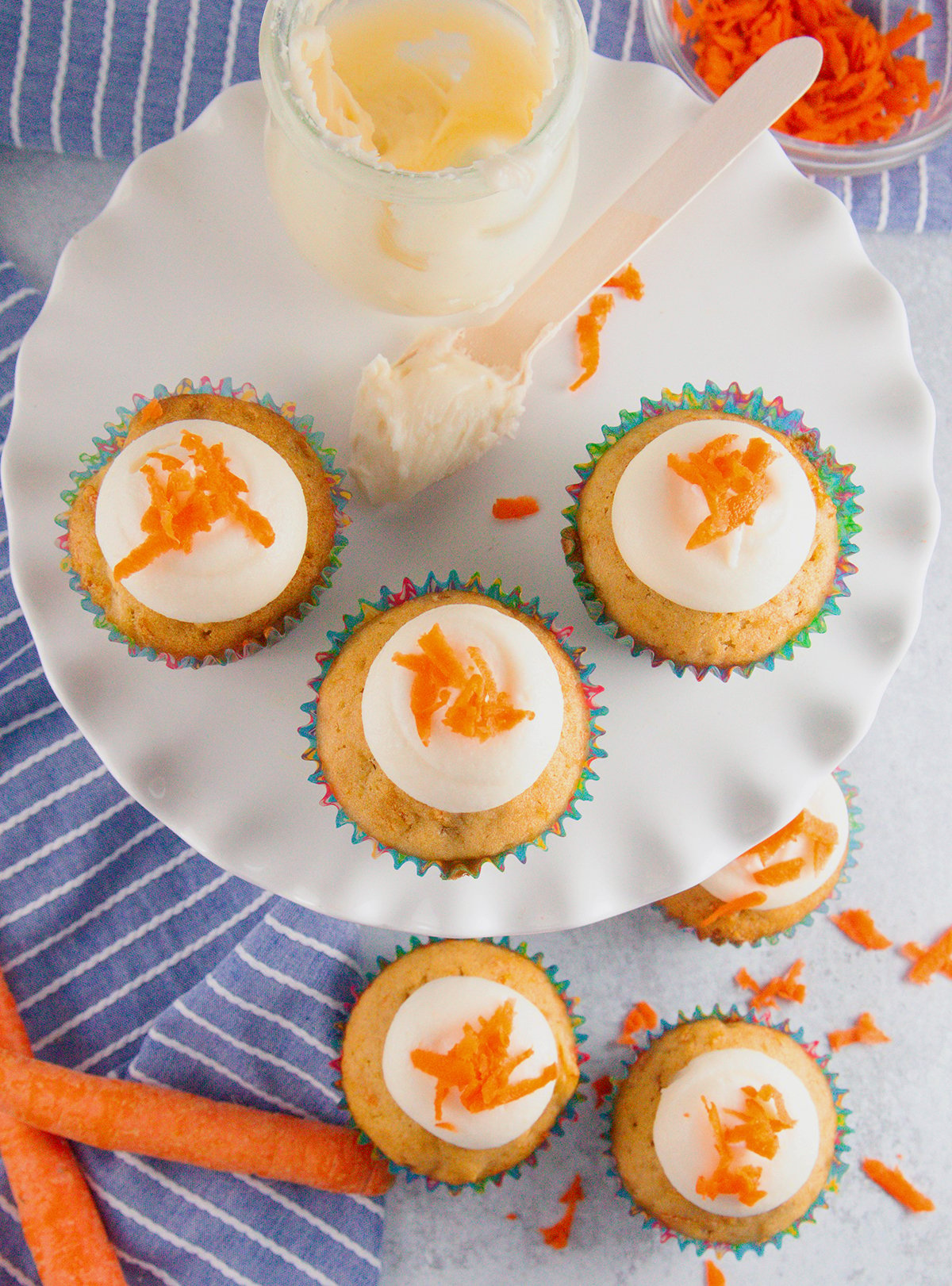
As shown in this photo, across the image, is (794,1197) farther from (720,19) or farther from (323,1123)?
(720,19)

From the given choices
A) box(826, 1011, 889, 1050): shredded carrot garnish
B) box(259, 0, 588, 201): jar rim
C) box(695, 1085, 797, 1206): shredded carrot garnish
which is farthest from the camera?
box(826, 1011, 889, 1050): shredded carrot garnish

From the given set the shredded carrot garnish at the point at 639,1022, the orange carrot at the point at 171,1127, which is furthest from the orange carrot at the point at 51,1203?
the shredded carrot garnish at the point at 639,1022

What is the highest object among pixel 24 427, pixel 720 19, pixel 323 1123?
pixel 720 19

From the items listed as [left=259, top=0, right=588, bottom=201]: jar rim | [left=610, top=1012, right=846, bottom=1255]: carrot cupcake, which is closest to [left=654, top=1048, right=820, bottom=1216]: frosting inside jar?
[left=610, top=1012, right=846, bottom=1255]: carrot cupcake

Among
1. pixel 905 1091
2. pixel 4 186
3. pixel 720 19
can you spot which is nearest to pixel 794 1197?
pixel 905 1091

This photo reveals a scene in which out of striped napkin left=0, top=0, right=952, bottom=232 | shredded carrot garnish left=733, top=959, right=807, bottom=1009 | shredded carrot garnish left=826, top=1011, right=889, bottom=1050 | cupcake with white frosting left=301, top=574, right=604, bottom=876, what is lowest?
shredded carrot garnish left=826, top=1011, right=889, bottom=1050

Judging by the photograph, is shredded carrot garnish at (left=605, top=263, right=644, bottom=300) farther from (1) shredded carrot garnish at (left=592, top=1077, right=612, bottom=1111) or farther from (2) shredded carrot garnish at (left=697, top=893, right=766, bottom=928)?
(1) shredded carrot garnish at (left=592, top=1077, right=612, bottom=1111)
